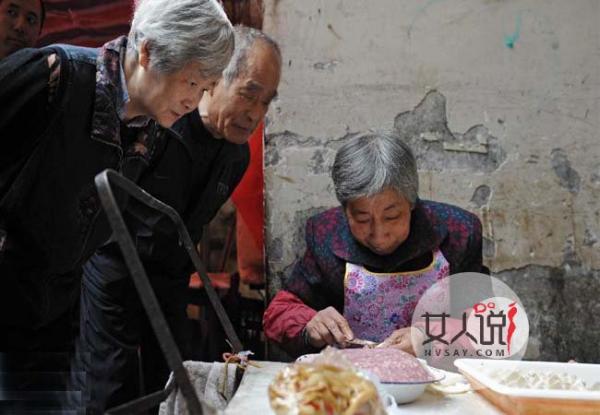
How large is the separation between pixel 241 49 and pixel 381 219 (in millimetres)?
994

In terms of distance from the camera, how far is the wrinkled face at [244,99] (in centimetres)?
271

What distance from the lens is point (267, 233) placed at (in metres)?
3.27

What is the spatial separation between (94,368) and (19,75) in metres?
1.40

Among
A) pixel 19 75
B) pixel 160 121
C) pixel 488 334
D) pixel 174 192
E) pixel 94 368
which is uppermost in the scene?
pixel 19 75

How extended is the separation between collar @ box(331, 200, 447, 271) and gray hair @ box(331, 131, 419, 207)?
0.56 feet

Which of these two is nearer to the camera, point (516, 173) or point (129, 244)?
point (129, 244)

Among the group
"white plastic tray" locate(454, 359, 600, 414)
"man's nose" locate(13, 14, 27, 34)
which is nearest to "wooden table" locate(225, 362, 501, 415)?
"white plastic tray" locate(454, 359, 600, 414)

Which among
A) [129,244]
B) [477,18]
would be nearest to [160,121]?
[129,244]

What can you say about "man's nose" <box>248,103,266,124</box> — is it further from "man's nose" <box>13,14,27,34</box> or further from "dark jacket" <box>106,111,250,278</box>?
"man's nose" <box>13,14,27,34</box>

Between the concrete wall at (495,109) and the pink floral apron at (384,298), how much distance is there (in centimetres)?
72

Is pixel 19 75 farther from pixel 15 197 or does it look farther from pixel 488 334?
pixel 488 334

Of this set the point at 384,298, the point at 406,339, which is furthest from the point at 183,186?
the point at 406,339

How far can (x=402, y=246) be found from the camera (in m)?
2.68

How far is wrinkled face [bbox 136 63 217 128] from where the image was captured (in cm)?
196
